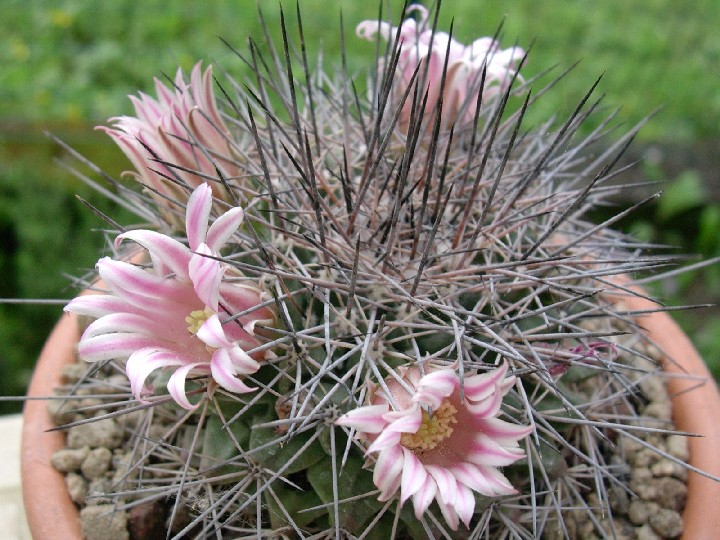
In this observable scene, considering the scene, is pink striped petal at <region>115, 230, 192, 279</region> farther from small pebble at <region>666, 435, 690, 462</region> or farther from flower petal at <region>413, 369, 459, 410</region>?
small pebble at <region>666, 435, 690, 462</region>

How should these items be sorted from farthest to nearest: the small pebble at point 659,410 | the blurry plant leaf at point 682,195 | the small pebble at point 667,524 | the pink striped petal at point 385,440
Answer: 1. the blurry plant leaf at point 682,195
2. the small pebble at point 659,410
3. the small pebble at point 667,524
4. the pink striped petal at point 385,440

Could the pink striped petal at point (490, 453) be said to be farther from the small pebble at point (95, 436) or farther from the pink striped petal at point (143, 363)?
the small pebble at point (95, 436)

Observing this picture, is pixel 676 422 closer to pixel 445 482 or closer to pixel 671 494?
pixel 671 494

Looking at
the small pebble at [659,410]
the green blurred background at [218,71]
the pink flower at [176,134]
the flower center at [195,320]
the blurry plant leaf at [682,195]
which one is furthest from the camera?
the blurry plant leaf at [682,195]

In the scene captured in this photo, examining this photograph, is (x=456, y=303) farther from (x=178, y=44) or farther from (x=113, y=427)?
(x=178, y=44)

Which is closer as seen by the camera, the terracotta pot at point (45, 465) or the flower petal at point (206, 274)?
the flower petal at point (206, 274)

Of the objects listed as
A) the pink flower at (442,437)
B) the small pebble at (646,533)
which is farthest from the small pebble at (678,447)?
the pink flower at (442,437)

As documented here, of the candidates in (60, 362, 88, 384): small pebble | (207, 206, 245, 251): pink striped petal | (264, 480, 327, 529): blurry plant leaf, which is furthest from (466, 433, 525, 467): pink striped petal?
(60, 362, 88, 384): small pebble
